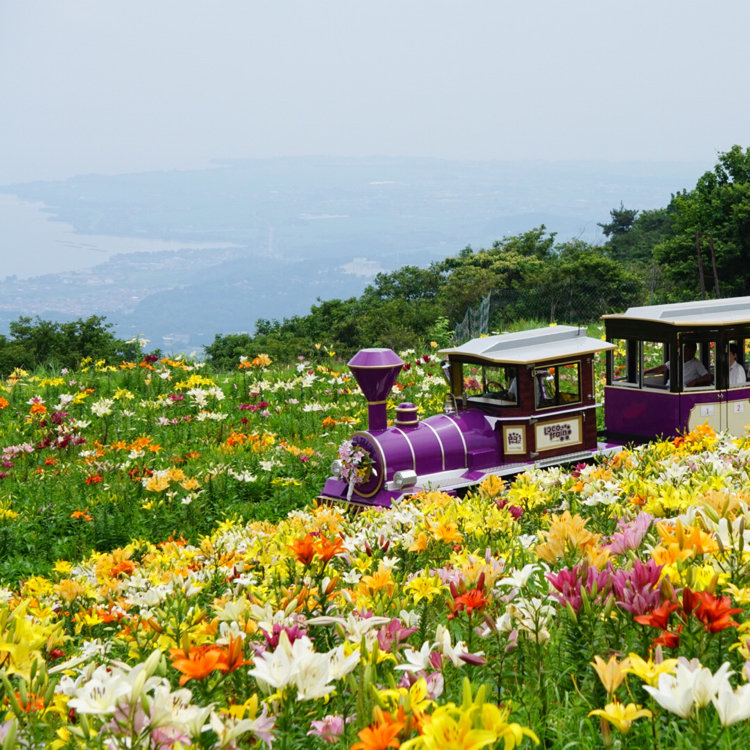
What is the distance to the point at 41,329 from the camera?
79.3ft

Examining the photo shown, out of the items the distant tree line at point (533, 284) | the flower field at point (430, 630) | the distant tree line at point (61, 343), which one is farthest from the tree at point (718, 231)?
the flower field at point (430, 630)

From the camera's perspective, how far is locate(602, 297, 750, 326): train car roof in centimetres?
1028

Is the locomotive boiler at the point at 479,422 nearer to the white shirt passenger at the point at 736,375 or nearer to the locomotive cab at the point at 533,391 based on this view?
the locomotive cab at the point at 533,391

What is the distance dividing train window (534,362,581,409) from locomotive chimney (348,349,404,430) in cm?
156

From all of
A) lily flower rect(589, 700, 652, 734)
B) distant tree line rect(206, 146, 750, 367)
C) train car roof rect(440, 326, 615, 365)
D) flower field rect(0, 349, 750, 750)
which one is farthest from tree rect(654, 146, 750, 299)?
lily flower rect(589, 700, 652, 734)

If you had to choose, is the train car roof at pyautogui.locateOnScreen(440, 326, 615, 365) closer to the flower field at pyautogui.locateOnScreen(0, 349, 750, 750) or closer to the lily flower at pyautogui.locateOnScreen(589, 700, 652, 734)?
the flower field at pyautogui.locateOnScreen(0, 349, 750, 750)

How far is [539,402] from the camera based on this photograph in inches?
385

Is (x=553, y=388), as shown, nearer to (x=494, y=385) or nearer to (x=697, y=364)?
(x=494, y=385)

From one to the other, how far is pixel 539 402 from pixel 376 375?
1854 mm

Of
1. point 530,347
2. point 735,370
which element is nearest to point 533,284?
point 735,370

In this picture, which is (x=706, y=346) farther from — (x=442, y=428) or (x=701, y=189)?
(x=701, y=189)

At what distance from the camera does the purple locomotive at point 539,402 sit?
9.28 meters

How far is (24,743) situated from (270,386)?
40.9 feet

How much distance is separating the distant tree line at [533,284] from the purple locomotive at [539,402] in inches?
384
